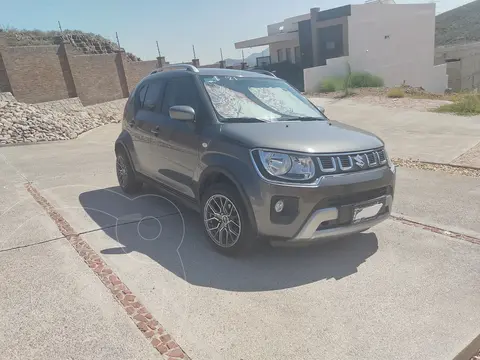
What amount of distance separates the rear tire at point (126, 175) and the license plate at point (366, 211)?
331cm

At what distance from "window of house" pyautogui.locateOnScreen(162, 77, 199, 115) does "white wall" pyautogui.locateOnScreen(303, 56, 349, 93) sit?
64.1ft

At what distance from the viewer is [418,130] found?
10.3m

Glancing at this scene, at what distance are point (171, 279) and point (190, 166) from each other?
4.12ft

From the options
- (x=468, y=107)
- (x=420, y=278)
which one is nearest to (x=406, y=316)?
(x=420, y=278)

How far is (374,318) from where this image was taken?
8.77 ft

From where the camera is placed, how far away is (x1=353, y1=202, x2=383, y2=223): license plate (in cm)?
327

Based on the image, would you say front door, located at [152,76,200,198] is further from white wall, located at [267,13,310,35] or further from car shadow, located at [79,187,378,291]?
white wall, located at [267,13,310,35]

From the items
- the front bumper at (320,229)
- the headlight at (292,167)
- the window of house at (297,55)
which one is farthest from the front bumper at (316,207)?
the window of house at (297,55)

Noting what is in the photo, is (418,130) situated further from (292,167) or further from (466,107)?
(292,167)

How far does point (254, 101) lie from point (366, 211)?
171 cm

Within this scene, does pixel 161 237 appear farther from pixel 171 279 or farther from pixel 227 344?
pixel 227 344

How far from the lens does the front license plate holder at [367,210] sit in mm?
3270

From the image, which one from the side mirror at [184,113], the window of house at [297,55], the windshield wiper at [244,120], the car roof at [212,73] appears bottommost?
the windshield wiper at [244,120]

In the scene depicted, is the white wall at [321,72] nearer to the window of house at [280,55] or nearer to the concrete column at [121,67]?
the window of house at [280,55]
